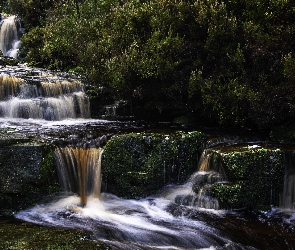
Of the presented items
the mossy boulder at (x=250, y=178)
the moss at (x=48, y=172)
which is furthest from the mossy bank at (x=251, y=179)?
the moss at (x=48, y=172)

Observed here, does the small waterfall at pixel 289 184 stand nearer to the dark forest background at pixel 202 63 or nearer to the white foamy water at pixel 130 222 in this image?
the dark forest background at pixel 202 63

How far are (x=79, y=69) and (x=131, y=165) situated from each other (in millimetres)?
11545

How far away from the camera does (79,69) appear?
21422mm

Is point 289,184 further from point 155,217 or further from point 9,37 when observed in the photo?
point 9,37

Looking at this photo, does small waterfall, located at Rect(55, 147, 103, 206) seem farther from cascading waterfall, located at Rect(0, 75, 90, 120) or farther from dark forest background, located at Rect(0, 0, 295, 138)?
cascading waterfall, located at Rect(0, 75, 90, 120)

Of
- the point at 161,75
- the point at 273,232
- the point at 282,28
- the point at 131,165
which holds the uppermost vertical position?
the point at 282,28

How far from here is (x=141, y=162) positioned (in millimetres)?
11516

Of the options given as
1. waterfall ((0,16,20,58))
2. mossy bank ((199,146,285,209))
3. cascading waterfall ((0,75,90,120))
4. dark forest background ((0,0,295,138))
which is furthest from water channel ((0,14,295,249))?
waterfall ((0,16,20,58))

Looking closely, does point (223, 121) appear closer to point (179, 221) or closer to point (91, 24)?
point (179, 221)

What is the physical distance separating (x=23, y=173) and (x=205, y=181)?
18.4 feet

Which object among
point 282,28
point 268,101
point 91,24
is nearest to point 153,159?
point 268,101

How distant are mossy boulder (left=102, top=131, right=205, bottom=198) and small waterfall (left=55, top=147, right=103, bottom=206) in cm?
29

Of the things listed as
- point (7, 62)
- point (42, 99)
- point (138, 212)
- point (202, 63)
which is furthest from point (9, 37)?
point (138, 212)

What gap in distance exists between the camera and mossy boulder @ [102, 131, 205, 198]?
450 inches
